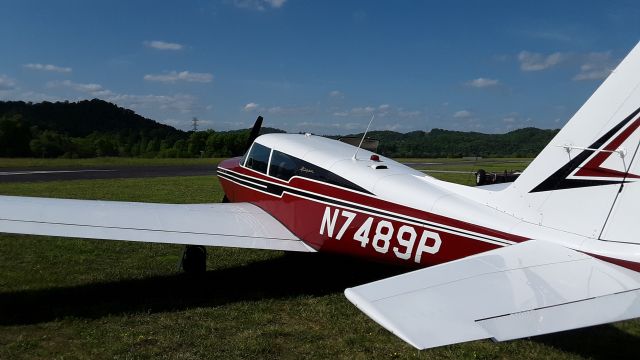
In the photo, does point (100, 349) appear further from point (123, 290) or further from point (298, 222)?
point (298, 222)

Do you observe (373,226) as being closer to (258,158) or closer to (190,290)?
(190,290)

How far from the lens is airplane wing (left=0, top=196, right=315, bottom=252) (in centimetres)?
555

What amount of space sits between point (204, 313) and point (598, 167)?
4216 mm

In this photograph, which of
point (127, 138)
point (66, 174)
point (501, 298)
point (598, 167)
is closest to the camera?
point (501, 298)

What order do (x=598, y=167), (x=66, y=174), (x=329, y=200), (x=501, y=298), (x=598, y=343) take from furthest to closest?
(x=66, y=174) → (x=329, y=200) → (x=598, y=343) → (x=598, y=167) → (x=501, y=298)

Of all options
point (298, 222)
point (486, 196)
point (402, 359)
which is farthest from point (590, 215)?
point (298, 222)

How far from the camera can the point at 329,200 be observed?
599cm

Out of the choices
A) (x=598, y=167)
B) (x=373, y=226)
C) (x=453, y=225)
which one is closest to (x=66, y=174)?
(x=373, y=226)

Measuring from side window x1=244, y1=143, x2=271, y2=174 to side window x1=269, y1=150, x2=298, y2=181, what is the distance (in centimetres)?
19

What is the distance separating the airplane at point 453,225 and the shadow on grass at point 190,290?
58 cm

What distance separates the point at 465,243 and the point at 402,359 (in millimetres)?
1237

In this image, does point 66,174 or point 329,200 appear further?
point 66,174

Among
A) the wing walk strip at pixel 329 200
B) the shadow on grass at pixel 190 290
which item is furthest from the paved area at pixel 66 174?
the shadow on grass at pixel 190 290

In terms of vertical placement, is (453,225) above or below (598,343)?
above
